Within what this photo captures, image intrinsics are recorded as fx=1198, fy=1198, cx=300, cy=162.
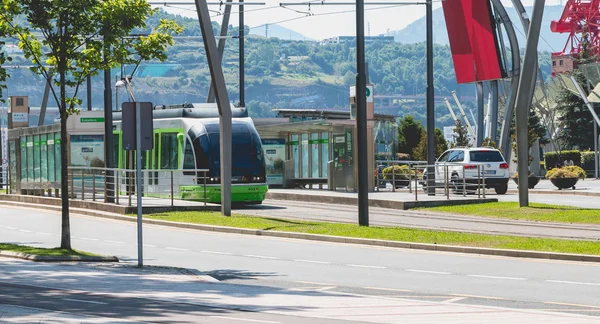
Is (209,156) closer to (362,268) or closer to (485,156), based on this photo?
(485,156)

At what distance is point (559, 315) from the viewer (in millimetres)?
12500

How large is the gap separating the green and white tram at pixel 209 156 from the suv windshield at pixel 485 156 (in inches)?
365

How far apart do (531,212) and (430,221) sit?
309 centimetres

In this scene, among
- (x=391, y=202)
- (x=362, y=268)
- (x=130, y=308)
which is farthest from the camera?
(x=391, y=202)

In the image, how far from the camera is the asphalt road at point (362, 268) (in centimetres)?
1532

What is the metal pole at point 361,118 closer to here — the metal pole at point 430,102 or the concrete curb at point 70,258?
the concrete curb at point 70,258

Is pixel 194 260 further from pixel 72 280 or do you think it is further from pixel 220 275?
pixel 72 280

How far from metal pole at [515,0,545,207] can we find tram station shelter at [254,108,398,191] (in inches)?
392

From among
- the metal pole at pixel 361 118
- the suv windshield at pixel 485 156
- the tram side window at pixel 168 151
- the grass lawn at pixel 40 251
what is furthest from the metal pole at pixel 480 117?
the grass lawn at pixel 40 251

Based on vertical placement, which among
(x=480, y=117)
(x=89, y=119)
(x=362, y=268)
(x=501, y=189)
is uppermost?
(x=480, y=117)

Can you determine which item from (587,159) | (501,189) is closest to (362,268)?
(501,189)

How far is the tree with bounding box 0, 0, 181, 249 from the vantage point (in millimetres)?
22531

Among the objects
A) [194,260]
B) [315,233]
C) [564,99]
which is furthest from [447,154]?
[564,99]

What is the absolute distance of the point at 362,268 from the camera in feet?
A: 63.4
